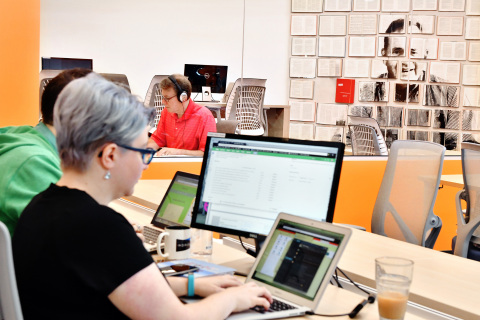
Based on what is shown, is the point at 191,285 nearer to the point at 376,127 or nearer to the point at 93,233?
the point at 93,233

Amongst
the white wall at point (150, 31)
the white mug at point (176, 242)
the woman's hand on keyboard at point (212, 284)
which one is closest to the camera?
the woman's hand on keyboard at point (212, 284)

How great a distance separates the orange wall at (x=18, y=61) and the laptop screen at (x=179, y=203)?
2.77 metres

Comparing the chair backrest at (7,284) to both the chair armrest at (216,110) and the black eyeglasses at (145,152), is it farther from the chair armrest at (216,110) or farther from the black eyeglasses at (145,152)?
the chair armrest at (216,110)

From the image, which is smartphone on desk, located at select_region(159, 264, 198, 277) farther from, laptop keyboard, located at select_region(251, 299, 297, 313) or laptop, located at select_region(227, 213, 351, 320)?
laptop keyboard, located at select_region(251, 299, 297, 313)

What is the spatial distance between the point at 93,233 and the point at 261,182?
83 centimetres

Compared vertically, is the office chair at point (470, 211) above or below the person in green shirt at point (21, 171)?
below

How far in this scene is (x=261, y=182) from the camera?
2102mm

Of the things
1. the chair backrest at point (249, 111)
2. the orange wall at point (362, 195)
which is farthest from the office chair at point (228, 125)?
the orange wall at point (362, 195)

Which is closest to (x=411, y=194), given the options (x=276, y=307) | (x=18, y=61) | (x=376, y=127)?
(x=276, y=307)

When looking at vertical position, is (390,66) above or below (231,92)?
above

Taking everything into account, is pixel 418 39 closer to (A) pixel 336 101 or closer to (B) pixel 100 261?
(A) pixel 336 101

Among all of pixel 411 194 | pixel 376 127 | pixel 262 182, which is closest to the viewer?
pixel 262 182

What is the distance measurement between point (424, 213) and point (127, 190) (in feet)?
7.70

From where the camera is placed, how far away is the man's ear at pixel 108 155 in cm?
146
